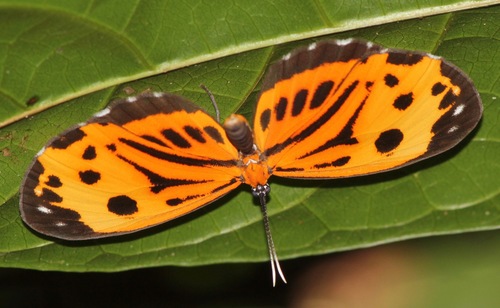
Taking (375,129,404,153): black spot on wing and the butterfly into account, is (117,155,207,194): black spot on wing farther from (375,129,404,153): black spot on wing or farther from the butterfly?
(375,129,404,153): black spot on wing

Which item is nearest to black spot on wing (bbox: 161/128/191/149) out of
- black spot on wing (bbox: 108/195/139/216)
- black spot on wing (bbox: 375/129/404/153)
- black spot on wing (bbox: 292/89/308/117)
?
black spot on wing (bbox: 108/195/139/216)

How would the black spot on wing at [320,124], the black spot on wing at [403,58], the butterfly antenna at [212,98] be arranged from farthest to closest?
the butterfly antenna at [212,98] < the black spot on wing at [320,124] < the black spot on wing at [403,58]

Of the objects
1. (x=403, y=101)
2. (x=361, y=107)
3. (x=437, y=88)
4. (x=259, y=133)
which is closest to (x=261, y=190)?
(x=259, y=133)

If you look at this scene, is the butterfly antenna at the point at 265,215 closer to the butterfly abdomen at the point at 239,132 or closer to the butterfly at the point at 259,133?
the butterfly at the point at 259,133

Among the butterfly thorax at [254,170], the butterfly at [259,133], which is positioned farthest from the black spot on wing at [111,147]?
the butterfly thorax at [254,170]

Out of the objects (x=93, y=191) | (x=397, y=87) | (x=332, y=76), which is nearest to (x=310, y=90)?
(x=332, y=76)

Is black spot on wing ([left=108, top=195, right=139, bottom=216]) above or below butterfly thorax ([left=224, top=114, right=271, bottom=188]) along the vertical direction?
below

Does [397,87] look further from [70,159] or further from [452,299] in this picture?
[452,299]

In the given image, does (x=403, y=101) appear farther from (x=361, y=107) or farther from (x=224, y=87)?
(x=224, y=87)
